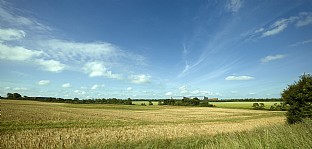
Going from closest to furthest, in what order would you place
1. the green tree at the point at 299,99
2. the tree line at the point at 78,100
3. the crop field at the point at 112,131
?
the crop field at the point at 112,131, the green tree at the point at 299,99, the tree line at the point at 78,100

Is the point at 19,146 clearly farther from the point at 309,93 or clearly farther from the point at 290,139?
the point at 309,93

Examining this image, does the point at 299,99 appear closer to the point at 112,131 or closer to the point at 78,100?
the point at 112,131

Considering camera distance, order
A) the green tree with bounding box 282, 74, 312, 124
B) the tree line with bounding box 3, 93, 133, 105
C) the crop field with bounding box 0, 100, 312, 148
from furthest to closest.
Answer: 1. the tree line with bounding box 3, 93, 133, 105
2. the green tree with bounding box 282, 74, 312, 124
3. the crop field with bounding box 0, 100, 312, 148

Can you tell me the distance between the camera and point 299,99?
84.5 ft

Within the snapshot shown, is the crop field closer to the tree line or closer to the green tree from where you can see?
the green tree

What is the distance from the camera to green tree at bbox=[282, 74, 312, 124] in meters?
24.6

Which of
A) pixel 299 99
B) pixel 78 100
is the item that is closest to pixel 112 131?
pixel 299 99

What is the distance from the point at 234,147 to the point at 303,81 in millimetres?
25761

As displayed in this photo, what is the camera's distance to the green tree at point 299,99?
24606 millimetres

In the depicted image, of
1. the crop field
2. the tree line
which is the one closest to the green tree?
the crop field

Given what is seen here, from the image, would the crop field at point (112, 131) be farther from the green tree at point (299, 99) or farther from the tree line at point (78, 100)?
the tree line at point (78, 100)

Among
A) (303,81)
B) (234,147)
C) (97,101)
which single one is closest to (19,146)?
(234,147)

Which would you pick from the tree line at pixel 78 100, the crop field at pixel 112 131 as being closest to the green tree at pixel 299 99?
the crop field at pixel 112 131

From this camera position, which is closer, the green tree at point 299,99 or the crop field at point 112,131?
the crop field at point 112,131
